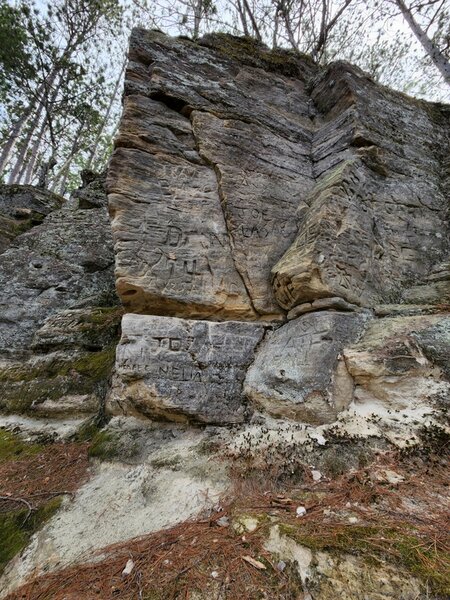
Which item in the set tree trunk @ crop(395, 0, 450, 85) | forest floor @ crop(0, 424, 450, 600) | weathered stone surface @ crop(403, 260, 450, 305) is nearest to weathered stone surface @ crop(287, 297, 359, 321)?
weathered stone surface @ crop(403, 260, 450, 305)

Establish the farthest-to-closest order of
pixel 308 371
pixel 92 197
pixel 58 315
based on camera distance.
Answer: pixel 92 197 < pixel 58 315 < pixel 308 371

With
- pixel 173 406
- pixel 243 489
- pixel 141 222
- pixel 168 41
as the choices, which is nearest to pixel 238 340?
pixel 173 406

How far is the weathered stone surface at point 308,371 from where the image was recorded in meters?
2.93

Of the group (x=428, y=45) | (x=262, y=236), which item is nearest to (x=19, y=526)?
(x=262, y=236)

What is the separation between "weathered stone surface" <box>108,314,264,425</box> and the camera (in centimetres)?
329

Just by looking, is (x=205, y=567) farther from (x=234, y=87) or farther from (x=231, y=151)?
(x=234, y=87)

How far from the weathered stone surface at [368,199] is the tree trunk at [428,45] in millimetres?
4670

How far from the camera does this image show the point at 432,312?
326 centimetres

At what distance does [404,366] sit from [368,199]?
2.38 m

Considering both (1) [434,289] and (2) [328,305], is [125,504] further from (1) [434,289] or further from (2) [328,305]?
(1) [434,289]

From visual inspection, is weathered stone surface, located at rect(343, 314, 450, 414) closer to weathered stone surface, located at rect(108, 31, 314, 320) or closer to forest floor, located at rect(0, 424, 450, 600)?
forest floor, located at rect(0, 424, 450, 600)

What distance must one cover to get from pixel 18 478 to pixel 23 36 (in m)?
13.8

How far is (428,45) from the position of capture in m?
9.14

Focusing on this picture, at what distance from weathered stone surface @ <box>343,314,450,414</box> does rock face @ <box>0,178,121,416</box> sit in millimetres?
3168
